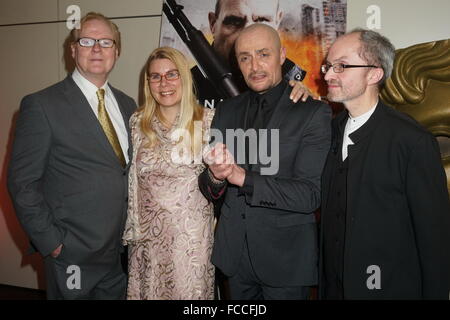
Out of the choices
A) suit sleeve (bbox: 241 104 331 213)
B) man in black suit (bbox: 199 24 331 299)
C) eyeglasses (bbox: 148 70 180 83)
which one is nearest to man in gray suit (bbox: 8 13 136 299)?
eyeglasses (bbox: 148 70 180 83)

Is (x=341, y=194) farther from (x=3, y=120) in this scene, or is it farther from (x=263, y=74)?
(x=3, y=120)

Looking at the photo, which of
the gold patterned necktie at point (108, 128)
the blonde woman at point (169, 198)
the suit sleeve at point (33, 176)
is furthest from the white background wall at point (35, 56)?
the suit sleeve at point (33, 176)

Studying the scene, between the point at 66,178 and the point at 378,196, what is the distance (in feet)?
5.67

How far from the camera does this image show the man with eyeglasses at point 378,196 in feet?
5.10

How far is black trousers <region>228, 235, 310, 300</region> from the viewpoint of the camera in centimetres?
190

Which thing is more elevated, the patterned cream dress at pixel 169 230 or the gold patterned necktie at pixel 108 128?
the gold patterned necktie at pixel 108 128

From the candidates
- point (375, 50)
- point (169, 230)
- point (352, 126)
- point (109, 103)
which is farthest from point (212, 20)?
point (169, 230)

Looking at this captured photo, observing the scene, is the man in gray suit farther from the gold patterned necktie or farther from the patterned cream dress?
the patterned cream dress

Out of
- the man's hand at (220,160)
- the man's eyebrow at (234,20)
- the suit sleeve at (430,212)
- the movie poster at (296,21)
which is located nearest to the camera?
the suit sleeve at (430,212)

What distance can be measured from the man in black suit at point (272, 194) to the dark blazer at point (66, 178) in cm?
67

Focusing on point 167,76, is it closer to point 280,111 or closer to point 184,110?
point 184,110

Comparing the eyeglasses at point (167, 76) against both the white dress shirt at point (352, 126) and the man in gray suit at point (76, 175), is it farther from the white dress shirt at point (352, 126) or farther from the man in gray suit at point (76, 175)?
the white dress shirt at point (352, 126)
